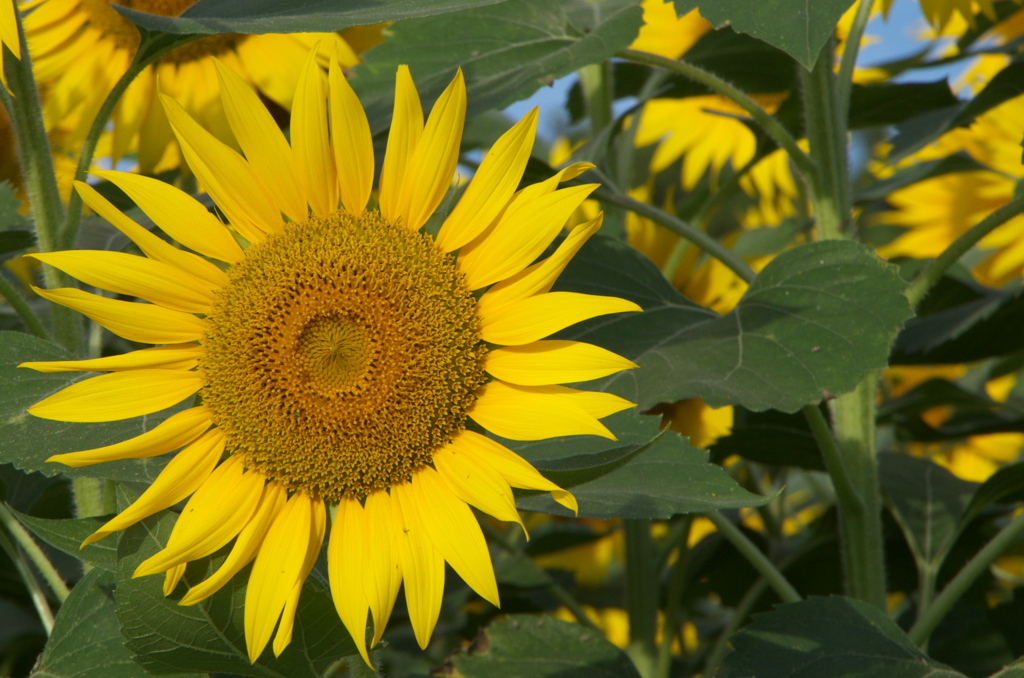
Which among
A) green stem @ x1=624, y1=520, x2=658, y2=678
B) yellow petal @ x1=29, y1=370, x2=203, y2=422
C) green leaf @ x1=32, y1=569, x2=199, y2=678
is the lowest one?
green stem @ x1=624, y1=520, x2=658, y2=678

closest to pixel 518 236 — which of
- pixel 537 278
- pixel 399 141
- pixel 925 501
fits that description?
pixel 537 278

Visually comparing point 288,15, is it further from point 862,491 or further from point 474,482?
point 862,491

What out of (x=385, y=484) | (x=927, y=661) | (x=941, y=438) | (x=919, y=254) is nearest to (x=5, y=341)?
(x=385, y=484)

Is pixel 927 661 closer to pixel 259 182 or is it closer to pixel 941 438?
pixel 941 438

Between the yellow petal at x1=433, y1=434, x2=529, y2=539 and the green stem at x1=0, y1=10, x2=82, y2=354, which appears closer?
the yellow petal at x1=433, y1=434, x2=529, y2=539

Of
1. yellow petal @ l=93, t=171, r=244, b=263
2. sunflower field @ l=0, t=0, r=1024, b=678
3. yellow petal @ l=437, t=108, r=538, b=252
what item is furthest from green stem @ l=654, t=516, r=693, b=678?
yellow petal @ l=93, t=171, r=244, b=263

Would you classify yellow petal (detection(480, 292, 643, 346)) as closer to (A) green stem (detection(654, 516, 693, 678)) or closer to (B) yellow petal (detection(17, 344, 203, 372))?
(B) yellow petal (detection(17, 344, 203, 372))
